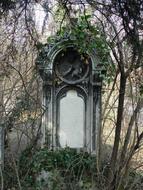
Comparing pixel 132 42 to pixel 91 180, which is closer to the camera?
pixel 132 42

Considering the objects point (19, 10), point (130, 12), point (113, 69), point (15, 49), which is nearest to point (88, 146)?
point (113, 69)

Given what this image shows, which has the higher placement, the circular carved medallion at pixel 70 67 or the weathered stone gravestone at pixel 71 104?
the circular carved medallion at pixel 70 67

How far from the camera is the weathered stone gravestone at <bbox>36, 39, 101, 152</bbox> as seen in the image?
31.9ft

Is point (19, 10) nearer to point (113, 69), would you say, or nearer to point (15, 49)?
point (15, 49)

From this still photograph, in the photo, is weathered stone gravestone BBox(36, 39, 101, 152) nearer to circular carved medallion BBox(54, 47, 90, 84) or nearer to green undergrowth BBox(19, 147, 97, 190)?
circular carved medallion BBox(54, 47, 90, 84)

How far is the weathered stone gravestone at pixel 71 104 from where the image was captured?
9.71 m

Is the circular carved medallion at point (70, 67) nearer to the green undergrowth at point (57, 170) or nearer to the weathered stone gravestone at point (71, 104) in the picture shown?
the weathered stone gravestone at point (71, 104)

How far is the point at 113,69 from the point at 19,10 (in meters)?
3.22

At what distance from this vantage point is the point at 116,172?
6914 mm

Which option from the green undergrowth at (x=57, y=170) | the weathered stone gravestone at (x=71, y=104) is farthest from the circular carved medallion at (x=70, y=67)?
the green undergrowth at (x=57, y=170)

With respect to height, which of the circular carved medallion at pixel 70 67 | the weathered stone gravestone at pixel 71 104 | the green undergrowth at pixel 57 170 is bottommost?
the green undergrowth at pixel 57 170

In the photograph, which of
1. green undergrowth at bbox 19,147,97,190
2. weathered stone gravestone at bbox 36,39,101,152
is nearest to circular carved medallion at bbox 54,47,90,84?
weathered stone gravestone at bbox 36,39,101,152

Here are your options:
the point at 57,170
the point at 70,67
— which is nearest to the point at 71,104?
the point at 70,67

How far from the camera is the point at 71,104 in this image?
979 cm
